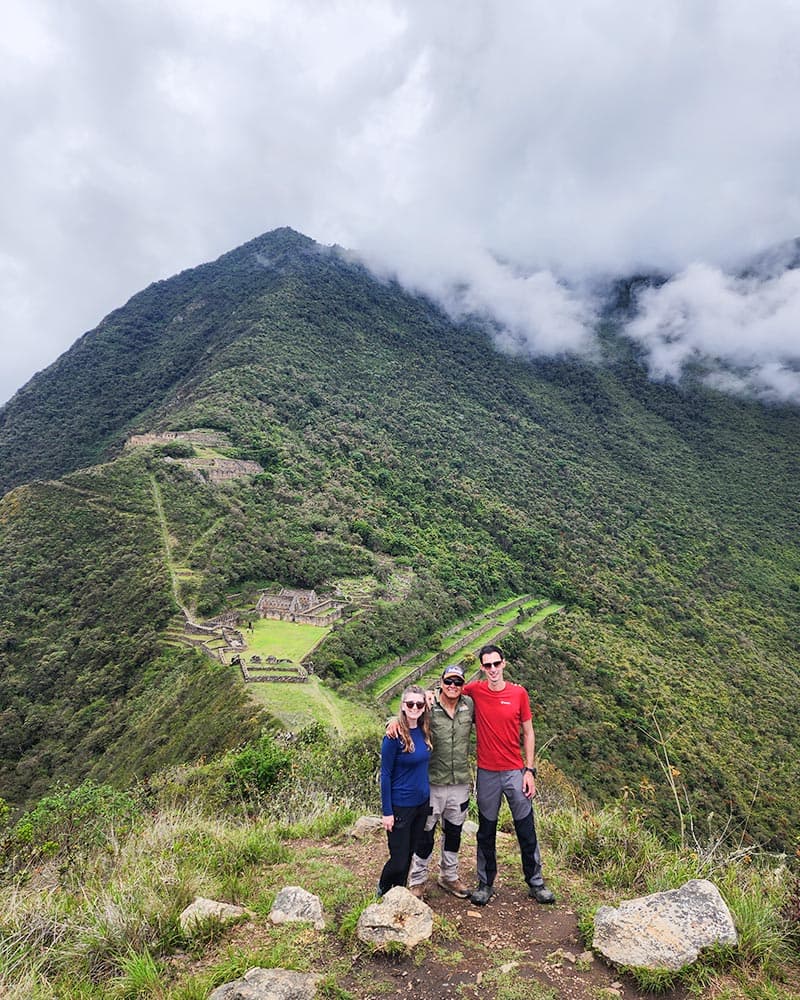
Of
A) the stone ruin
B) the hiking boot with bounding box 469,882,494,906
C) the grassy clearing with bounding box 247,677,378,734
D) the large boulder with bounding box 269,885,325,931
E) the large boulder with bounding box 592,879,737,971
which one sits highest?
the stone ruin

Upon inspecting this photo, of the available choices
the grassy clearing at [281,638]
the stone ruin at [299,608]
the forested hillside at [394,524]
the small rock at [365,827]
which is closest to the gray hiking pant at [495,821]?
the forested hillside at [394,524]

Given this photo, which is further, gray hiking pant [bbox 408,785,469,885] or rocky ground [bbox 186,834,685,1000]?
gray hiking pant [bbox 408,785,469,885]

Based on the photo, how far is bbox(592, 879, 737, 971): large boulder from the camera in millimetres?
3166

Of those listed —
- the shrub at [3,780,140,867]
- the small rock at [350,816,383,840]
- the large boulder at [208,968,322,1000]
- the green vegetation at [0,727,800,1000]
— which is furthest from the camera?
the small rock at [350,816,383,840]

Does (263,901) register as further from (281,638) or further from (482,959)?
(281,638)

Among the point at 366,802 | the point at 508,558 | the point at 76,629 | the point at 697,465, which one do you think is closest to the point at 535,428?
the point at 697,465

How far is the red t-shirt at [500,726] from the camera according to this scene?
4367 millimetres

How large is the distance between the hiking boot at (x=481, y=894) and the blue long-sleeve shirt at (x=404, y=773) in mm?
958

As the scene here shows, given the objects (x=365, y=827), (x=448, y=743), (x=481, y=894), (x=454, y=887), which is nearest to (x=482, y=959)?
(x=481, y=894)

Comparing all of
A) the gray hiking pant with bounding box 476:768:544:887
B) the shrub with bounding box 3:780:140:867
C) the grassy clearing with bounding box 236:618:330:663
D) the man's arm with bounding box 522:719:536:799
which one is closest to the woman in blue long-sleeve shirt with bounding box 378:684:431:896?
the gray hiking pant with bounding box 476:768:544:887

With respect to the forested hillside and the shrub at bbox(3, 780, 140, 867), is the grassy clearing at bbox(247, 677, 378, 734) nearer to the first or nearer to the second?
the forested hillside

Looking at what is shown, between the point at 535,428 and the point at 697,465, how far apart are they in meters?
32.6

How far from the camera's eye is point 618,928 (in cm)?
346

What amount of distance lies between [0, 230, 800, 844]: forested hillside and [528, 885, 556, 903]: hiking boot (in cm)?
166
